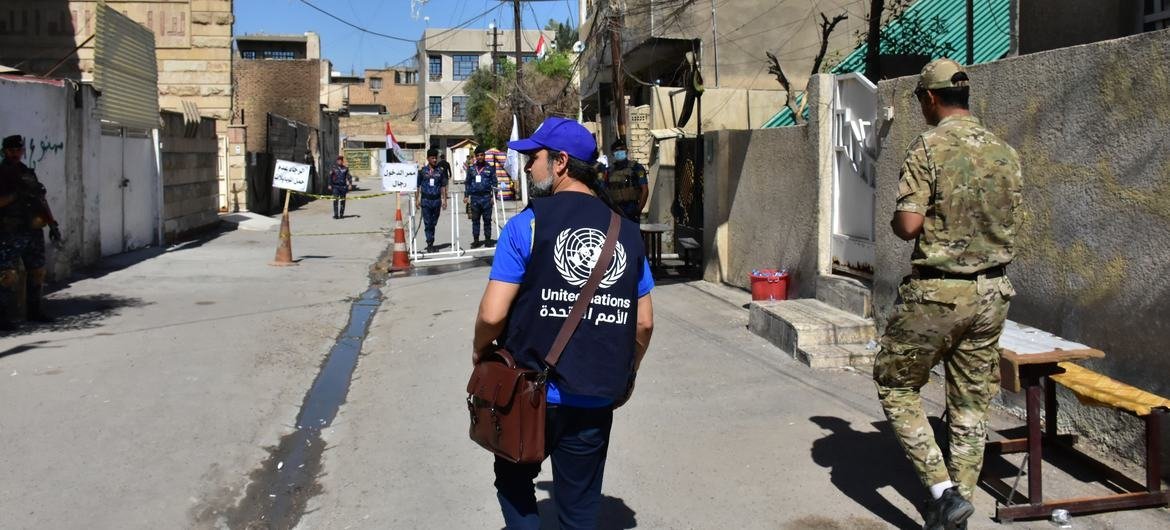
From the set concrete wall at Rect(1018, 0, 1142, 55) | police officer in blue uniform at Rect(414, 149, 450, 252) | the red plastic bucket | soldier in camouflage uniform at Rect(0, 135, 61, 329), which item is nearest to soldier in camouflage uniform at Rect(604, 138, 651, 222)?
the red plastic bucket

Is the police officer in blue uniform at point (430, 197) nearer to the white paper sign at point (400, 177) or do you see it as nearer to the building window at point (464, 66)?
the white paper sign at point (400, 177)

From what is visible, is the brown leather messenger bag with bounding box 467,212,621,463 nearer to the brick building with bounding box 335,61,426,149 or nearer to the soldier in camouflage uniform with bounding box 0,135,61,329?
the soldier in camouflage uniform with bounding box 0,135,61,329

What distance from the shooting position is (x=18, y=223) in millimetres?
8953

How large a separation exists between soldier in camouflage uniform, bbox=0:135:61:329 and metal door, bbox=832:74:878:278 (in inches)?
288

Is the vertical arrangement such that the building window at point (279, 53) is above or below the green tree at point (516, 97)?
above

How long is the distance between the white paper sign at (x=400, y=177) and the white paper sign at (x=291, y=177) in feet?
4.33

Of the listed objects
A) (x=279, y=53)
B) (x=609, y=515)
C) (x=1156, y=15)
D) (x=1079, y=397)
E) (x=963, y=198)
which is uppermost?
(x=279, y=53)

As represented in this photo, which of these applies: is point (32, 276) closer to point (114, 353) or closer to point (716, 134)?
point (114, 353)

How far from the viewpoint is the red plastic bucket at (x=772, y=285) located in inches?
382

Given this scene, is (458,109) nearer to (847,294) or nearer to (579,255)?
(847,294)

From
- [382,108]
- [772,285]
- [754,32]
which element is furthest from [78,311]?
[382,108]

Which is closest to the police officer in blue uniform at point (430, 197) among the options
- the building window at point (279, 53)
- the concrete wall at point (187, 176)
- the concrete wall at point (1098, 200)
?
the concrete wall at point (187, 176)

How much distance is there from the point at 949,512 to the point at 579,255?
6.33 feet

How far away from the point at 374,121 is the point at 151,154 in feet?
208
